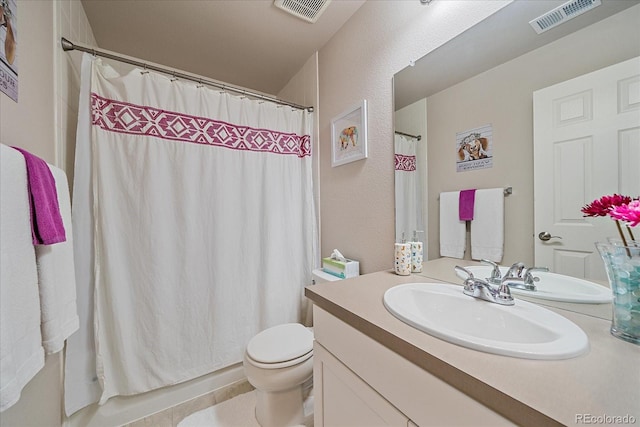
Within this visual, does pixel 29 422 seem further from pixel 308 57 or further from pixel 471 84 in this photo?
pixel 308 57

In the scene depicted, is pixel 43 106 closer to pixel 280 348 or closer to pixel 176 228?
pixel 176 228

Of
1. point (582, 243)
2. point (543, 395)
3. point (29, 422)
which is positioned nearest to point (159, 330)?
point (29, 422)

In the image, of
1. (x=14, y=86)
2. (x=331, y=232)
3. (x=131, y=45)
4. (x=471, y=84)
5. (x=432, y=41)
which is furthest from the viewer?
(x=331, y=232)

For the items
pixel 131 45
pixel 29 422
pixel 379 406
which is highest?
pixel 131 45

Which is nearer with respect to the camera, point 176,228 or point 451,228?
point 451,228

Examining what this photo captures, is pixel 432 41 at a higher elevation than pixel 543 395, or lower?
higher

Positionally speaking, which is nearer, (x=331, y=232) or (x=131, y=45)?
(x=131, y=45)

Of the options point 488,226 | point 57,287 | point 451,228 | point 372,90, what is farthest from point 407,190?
point 57,287

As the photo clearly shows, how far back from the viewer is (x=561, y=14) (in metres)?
0.70

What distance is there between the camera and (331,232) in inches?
67.9

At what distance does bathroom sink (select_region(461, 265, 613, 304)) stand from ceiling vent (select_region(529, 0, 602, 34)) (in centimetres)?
77

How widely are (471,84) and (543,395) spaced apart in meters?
1.00

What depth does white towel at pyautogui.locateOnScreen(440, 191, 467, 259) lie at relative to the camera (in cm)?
96

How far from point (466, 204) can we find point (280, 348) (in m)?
1.11
